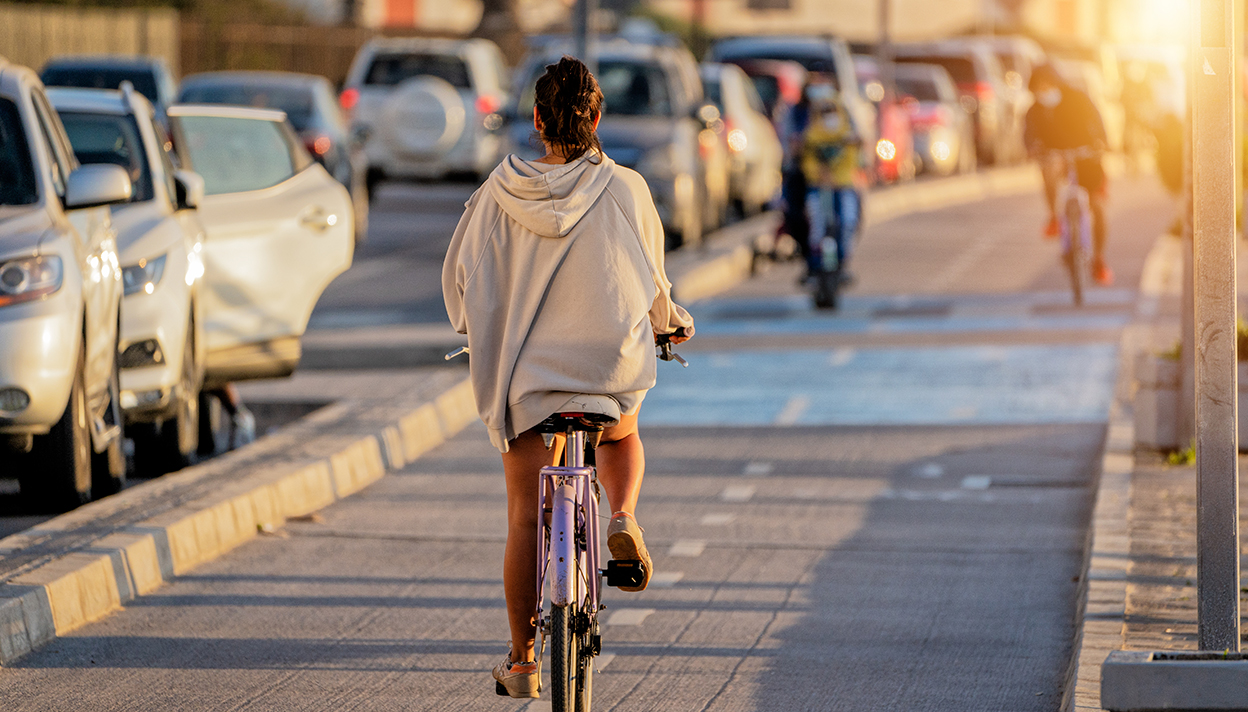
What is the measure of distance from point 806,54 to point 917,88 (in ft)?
22.0

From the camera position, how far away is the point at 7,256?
8.22 metres

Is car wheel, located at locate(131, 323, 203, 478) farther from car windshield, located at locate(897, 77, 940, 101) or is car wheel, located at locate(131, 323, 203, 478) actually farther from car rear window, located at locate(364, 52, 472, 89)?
car windshield, located at locate(897, 77, 940, 101)

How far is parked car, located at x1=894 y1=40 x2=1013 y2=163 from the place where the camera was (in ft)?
127

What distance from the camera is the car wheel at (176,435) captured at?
10070 mm

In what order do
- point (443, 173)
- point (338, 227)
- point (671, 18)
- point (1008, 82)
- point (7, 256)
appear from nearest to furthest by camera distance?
point (7, 256) < point (338, 227) < point (443, 173) < point (1008, 82) < point (671, 18)

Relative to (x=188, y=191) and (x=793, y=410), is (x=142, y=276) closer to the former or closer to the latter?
(x=188, y=191)

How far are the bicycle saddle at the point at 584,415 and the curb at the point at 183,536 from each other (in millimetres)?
2246

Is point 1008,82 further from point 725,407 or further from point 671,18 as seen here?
point 725,407

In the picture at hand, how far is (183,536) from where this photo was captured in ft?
26.8

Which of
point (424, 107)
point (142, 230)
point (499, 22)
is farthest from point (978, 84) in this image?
point (142, 230)

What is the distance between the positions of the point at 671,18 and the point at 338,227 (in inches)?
2168

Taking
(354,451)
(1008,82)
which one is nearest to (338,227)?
(354,451)

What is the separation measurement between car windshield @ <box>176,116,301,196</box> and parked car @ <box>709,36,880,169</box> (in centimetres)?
1821

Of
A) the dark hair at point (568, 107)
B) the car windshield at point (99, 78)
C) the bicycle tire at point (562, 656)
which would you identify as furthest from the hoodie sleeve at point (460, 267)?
the car windshield at point (99, 78)
